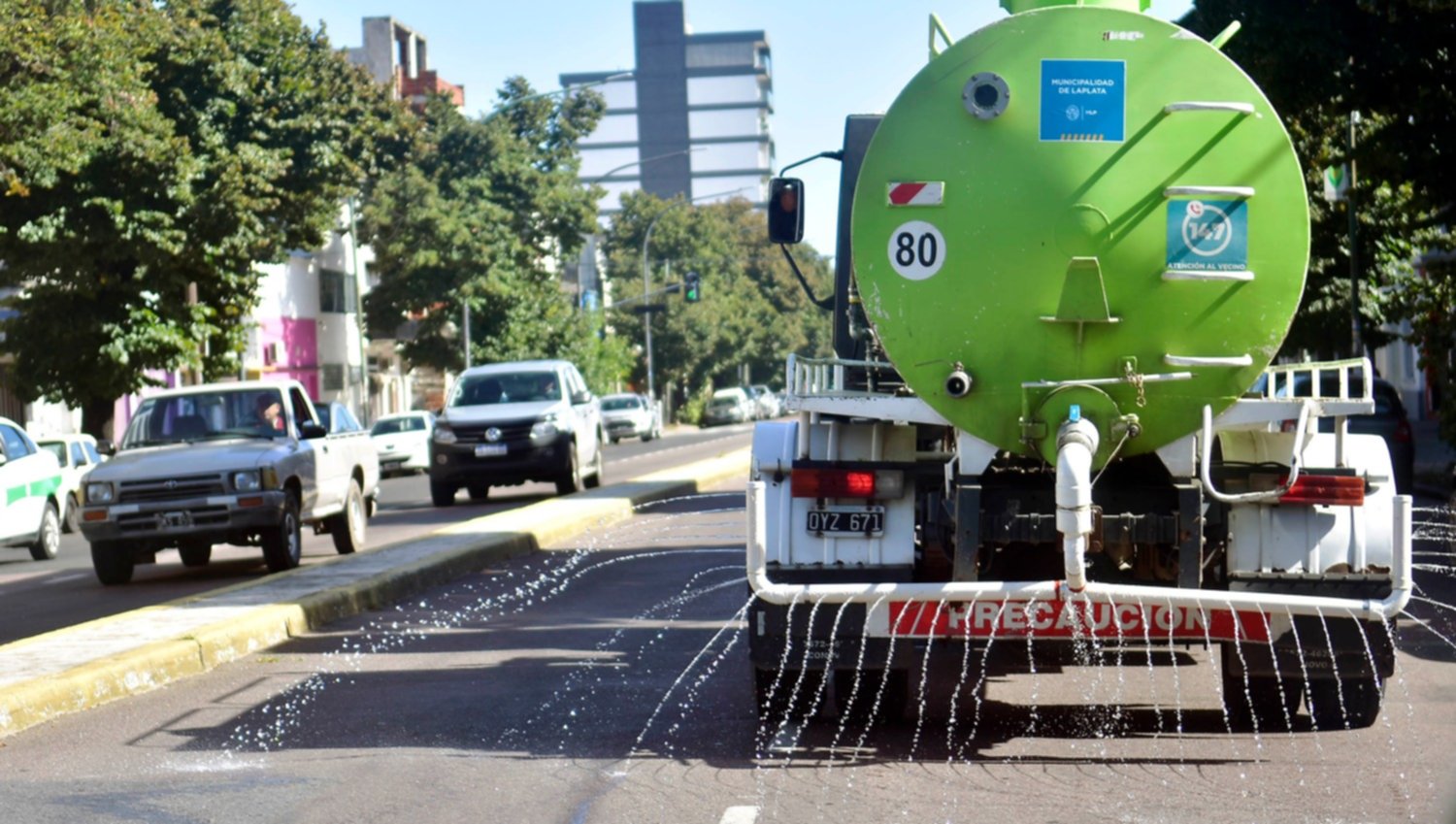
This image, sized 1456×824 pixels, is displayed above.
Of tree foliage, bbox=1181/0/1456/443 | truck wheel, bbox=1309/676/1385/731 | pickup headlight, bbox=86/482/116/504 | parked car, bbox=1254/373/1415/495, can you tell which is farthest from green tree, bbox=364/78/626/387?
truck wheel, bbox=1309/676/1385/731

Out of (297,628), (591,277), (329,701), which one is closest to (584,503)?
(297,628)

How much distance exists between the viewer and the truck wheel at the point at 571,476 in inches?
1110

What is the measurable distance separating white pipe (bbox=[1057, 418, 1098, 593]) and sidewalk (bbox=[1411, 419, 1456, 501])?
12.2m

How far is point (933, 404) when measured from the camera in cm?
796

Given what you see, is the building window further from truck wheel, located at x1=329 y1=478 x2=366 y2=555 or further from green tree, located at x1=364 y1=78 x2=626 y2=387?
truck wheel, located at x1=329 y1=478 x2=366 y2=555

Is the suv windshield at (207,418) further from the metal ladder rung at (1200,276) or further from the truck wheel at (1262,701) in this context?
the metal ladder rung at (1200,276)

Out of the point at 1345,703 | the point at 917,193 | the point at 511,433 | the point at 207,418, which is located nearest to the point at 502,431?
the point at 511,433

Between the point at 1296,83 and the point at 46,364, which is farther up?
the point at 1296,83

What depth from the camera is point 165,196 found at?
35844 millimetres

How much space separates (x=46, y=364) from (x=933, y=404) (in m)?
31.2

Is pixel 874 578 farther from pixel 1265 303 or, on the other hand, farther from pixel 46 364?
pixel 46 364

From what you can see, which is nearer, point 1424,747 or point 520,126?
point 1424,747

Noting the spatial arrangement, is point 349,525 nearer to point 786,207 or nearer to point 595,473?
point 595,473

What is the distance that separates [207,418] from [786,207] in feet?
31.8
